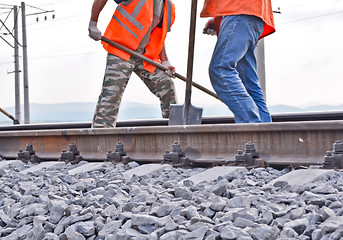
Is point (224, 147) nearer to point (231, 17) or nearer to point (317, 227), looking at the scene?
point (231, 17)

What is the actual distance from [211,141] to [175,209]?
1.97 metres

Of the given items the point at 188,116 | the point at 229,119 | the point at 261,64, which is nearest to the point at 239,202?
the point at 188,116

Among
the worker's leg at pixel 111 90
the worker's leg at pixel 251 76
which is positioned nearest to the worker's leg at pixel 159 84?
the worker's leg at pixel 111 90

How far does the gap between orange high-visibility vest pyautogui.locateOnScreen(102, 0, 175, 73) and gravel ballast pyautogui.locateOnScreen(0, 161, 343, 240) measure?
9.99 ft

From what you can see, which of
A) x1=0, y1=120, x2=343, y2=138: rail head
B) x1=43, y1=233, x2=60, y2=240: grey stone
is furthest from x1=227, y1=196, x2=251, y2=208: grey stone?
x1=0, y1=120, x2=343, y2=138: rail head

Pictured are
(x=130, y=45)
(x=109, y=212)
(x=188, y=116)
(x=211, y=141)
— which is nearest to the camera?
(x=109, y=212)

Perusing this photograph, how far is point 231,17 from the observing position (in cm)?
546

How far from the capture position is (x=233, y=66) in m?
5.43

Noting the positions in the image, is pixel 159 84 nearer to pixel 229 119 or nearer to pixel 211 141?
pixel 229 119

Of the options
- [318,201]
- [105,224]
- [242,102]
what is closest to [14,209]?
[105,224]

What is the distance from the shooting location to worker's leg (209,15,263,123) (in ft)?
17.5

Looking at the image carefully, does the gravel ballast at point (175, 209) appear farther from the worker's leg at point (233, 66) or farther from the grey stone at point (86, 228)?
the worker's leg at point (233, 66)

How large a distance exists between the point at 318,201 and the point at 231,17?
2961 mm

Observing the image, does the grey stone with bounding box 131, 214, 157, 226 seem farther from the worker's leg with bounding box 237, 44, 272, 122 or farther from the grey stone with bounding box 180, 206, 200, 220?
the worker's leg with bounding box 237, 44, 272, 122
